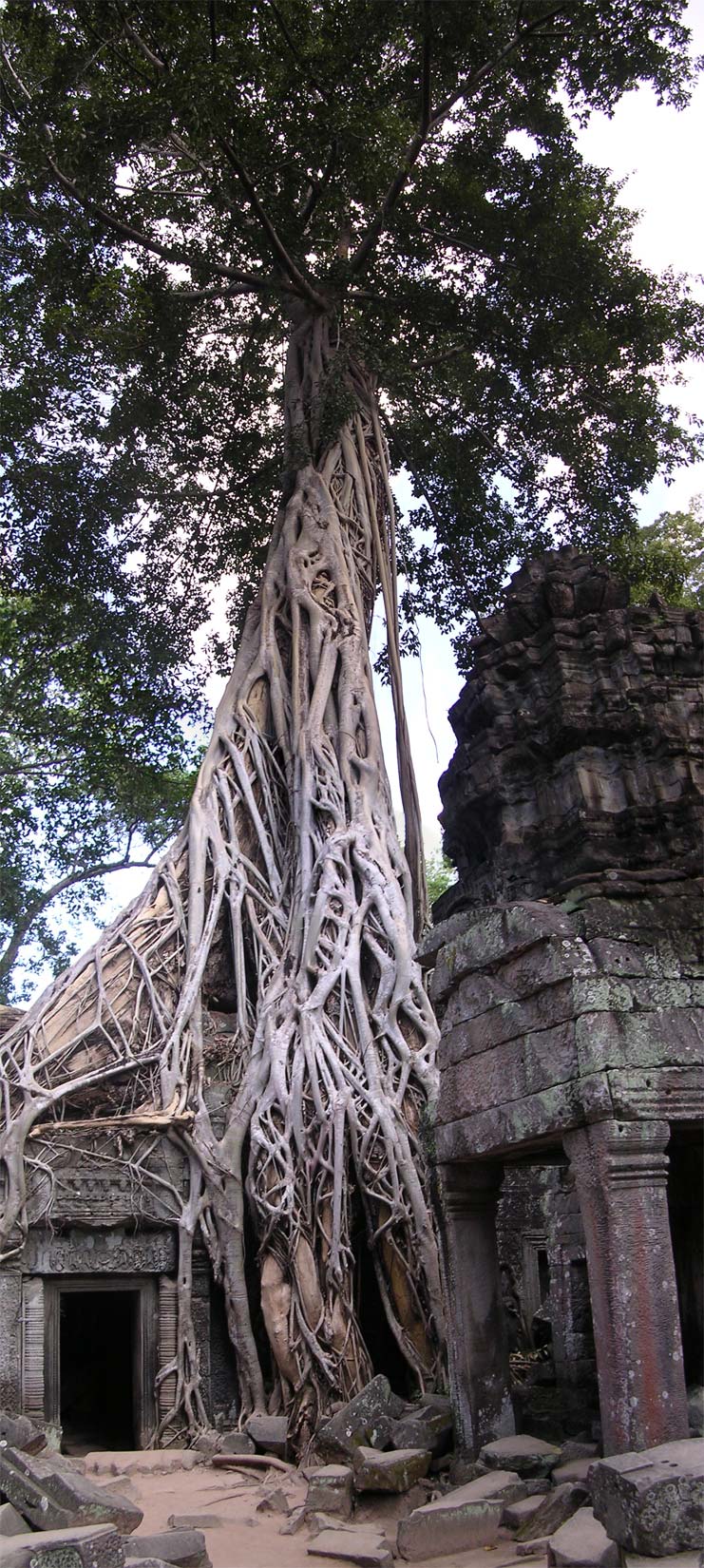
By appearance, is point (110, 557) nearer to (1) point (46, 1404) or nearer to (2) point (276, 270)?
(2) point (276, 270)

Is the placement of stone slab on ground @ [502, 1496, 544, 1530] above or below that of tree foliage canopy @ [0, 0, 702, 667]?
below

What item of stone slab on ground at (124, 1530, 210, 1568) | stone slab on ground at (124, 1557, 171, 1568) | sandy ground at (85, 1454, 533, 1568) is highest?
stone slab on ground at (124, 1557, 171, 1568)

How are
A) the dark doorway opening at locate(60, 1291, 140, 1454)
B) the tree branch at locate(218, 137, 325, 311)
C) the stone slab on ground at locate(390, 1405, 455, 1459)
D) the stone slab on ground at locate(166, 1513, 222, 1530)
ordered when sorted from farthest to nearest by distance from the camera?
1. the dark doorway opening at locate(60, 1291, 140, 1454)
2. the tree branch at locate(218, 137, 325, 311)
3. the stone slab on ground at locate(390, 1405, 455, 1459)
4. the stone slab on ground at locate(166, 1513, 222, 1530)

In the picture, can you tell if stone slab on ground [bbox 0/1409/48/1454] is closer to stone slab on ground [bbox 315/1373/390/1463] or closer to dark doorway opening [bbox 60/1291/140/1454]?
stone slab on ground [bbox 315/1373/390/1463]

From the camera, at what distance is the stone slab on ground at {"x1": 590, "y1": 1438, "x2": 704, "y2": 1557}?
10.6ft

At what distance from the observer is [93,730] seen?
43.2ft

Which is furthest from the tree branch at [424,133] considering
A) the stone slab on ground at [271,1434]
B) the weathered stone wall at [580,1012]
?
the stone slab on ground at [271,1434]

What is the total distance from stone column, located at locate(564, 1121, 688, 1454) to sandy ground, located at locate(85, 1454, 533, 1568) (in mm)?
522

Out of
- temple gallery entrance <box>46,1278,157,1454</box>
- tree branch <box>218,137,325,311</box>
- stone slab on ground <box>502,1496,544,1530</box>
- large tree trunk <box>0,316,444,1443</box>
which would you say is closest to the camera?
stone slab on ground <box>502,1496,544,1530</box>

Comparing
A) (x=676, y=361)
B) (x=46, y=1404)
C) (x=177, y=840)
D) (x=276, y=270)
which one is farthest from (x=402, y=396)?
(x=46, y=1404)

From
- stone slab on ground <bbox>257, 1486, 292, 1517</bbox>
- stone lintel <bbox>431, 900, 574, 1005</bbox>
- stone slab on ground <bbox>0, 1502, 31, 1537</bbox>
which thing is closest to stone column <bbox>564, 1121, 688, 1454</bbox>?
stone lintel <bbox>431, 900, 574, 1005</bbox>

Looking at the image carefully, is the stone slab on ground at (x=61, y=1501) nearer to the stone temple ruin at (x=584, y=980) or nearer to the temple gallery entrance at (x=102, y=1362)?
the stone temple ruin at (x=584, y=980)

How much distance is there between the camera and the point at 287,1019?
7.83 m

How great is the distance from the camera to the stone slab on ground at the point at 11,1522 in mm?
4648
